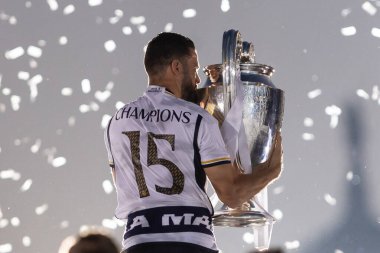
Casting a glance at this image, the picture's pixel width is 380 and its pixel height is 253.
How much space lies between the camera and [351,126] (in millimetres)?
3002

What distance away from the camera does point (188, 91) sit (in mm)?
1824

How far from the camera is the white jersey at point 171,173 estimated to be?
1.68m

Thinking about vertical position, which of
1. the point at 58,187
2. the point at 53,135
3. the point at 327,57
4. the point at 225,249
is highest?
the point at 327,57

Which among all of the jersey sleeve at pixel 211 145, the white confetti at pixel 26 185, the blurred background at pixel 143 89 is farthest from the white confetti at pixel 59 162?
the jersey sleeve at pixel 211 145

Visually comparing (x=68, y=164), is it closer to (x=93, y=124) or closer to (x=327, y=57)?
(x=93, y=124)

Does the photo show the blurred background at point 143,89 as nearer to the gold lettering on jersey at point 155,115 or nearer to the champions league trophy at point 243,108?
the champions league trophy at point 243,108

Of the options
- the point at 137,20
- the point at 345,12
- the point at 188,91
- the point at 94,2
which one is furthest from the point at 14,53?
the point at 188,91

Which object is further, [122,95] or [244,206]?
[122,95]

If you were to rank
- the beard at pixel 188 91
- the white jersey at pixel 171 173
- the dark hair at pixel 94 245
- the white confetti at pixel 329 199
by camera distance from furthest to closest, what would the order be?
the white confetti at pixel 329 199, the beard at pixel 188 91, the white jersey at pixel 171 173, the dark hair at pixel 94 245

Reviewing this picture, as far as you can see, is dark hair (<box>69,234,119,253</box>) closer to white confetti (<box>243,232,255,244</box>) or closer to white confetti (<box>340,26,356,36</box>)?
white confetti (<box>243,232,255,244</box>)

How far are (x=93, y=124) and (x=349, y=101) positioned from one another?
94 cm

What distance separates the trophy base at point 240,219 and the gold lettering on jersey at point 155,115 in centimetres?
31

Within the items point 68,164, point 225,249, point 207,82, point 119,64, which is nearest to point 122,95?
point 119,64

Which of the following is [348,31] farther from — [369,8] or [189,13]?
[189,13]
